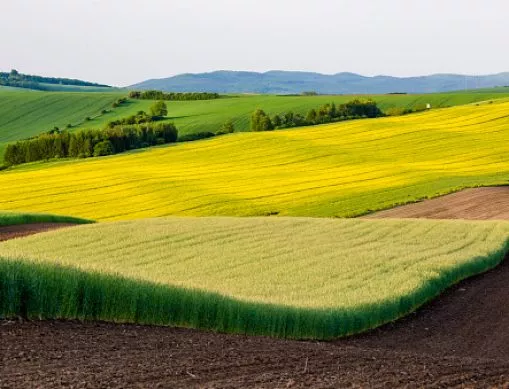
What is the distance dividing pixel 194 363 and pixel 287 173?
5276 cm

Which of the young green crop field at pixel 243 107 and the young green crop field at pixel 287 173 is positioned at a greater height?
the young green crop field at pixel 243 107

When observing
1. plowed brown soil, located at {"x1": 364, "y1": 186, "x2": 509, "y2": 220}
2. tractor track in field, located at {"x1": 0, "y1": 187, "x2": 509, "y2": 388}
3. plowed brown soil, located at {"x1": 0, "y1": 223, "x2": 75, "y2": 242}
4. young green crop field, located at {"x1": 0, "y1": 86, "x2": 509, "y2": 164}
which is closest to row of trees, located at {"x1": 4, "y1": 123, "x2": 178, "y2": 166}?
young green crop field, located at {"x1": 0, "y1": 86, "x2": 509, "y2": 164}

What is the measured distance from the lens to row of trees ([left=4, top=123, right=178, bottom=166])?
85750mm

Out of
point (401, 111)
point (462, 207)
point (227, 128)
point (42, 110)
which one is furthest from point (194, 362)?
point (42, 110)

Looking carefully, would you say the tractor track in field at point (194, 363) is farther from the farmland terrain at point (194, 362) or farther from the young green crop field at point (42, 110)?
the young green crop field at point (42, 110)

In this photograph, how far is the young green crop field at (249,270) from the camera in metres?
13.6

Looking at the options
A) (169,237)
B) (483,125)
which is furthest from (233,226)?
(483,125)

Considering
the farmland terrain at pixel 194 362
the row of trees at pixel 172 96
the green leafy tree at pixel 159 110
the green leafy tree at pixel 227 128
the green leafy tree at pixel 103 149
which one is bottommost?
the green leafy tree at pixel 103 149

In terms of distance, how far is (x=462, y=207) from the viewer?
47.2 metres

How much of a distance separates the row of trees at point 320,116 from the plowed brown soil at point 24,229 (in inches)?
2397

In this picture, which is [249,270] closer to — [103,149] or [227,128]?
[103,149]

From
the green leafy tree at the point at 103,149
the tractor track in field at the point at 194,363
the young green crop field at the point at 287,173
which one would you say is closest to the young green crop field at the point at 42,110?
the green leafy tree at the point at 103,149

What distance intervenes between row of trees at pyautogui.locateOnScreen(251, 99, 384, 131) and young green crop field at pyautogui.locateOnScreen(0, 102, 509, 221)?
31.3ft

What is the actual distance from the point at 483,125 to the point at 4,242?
59.3m
